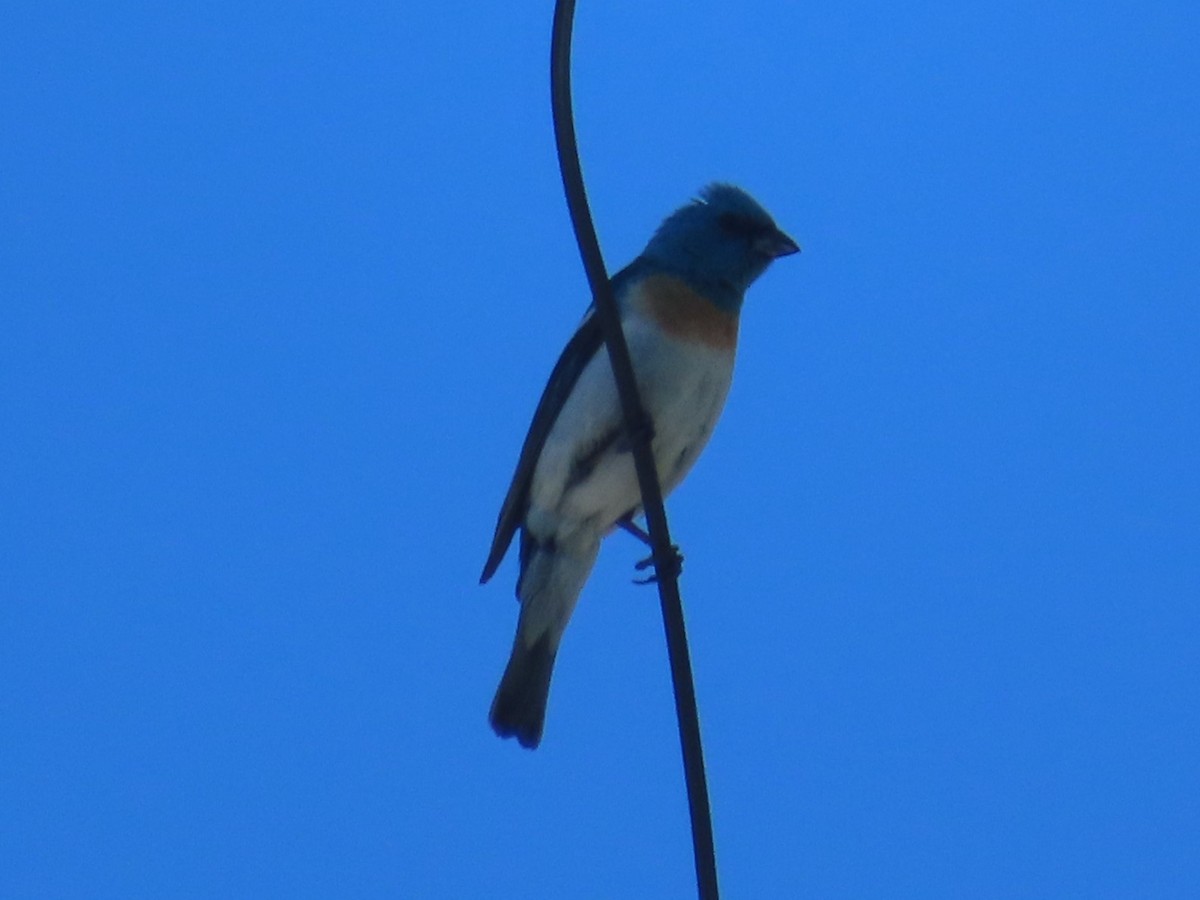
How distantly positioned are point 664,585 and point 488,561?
2.18 metres

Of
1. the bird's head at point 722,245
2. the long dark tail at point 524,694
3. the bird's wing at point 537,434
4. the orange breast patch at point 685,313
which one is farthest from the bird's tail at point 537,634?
the bird's head at point 722,245

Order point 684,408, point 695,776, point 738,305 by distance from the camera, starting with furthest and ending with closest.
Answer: point 738,305 → point 684,408 → point 695,776

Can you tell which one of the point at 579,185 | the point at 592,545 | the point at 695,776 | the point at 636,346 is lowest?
the point at 695,776

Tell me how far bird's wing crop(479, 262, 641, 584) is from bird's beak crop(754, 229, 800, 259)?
512 mm

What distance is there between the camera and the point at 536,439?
4.85 m

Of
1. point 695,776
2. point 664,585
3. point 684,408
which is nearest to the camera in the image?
point 695,776

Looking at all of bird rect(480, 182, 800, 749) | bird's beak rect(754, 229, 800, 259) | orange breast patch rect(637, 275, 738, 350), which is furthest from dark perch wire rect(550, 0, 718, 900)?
bird's beak rect(754, 229, 800, 259)

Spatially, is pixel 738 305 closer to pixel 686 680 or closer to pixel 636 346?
pixel 636 346

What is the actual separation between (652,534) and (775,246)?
98.1 inches

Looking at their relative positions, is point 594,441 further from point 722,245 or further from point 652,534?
point 652,534

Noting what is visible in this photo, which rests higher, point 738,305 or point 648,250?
point 648,250

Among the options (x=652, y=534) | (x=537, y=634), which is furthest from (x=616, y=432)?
(x=652, y=534)

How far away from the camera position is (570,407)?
4.68 meters

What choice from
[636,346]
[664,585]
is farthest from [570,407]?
[664,585]
